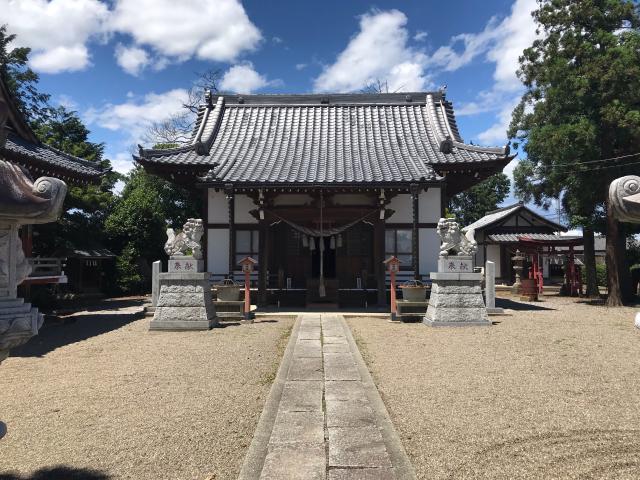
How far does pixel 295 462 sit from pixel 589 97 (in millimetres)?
15400

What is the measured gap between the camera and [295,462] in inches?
127

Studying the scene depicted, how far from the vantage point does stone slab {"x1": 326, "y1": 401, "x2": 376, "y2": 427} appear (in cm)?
398

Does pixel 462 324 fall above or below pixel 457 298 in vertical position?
below

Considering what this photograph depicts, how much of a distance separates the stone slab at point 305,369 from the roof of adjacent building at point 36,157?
27.5 ft

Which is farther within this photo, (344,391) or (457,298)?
(457,298)

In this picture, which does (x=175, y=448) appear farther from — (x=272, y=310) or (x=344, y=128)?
(x=344, y=128)

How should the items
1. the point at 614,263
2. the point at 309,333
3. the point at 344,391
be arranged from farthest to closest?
the point at 614,263
the point at 309,333
the point at 344,391

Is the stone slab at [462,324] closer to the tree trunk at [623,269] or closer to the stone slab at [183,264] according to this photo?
the stone slab at [183,264]

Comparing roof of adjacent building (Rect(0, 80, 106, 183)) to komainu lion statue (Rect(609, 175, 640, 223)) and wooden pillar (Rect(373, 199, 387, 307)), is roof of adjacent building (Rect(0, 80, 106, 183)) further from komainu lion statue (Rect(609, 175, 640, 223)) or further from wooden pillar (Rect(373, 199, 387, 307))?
komainu lion statue (Rect(609, 175, 640, 223))

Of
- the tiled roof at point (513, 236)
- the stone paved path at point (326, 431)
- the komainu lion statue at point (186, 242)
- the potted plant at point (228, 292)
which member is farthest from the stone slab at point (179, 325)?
the tiled roof at point (513, 236)

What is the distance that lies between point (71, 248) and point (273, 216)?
10.3 m

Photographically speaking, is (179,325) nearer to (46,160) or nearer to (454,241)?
(46,160)

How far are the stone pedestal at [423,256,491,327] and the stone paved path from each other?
434cm

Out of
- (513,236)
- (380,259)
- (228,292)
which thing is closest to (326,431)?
(228,292)
